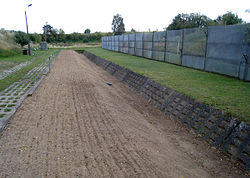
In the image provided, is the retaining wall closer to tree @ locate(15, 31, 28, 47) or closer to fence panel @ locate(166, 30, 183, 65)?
fence panel @ locate(166, 30, 183, 65)

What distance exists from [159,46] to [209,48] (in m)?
7.06

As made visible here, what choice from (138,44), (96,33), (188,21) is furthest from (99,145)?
(96,33)

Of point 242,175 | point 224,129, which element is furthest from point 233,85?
point 242,175

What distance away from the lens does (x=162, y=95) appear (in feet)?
29.5

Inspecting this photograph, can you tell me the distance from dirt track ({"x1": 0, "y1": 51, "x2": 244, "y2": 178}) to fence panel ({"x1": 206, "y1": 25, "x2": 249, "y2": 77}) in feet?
17.5

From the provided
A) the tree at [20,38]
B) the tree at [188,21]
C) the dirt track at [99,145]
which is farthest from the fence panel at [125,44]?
the dirt track at [99,145]

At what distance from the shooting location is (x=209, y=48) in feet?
42.0

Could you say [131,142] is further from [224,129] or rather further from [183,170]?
[224,129]

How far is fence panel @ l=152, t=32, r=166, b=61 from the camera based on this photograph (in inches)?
740

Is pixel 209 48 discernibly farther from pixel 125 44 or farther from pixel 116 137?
pixel 125 44

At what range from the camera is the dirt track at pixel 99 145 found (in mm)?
4328

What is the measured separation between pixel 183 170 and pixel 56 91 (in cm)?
725

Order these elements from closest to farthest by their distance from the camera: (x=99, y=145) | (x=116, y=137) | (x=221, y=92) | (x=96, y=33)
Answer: (x=99, y=145) < (x=116, y=137) < (x=221, y=92) < (x=96, y=33)

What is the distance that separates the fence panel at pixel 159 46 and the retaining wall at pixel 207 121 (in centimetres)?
929
